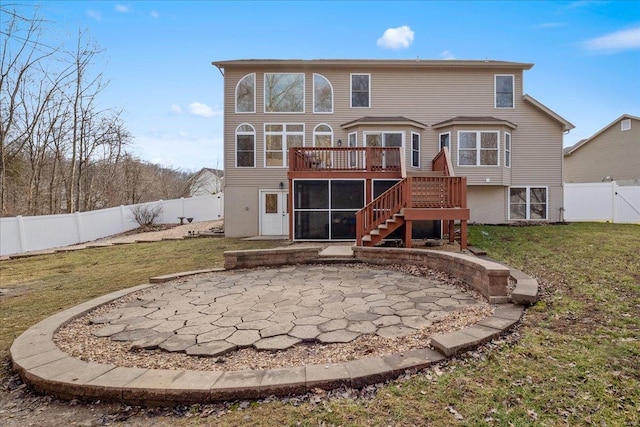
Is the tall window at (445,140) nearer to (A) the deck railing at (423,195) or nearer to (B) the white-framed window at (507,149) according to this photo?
(B) the white-framed window at (507,149)

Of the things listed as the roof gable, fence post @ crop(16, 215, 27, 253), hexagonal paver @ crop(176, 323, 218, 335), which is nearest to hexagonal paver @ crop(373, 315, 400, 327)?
hexagonal paver @ crop(176, 323, 218, 335)

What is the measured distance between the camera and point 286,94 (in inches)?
550

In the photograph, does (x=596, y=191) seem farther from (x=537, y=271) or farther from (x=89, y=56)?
(x=89, y=56)

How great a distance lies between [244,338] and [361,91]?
1307cm

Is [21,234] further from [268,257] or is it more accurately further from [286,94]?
[286,94]

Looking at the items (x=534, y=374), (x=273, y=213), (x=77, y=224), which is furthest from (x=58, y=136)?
(x=534, y=374)

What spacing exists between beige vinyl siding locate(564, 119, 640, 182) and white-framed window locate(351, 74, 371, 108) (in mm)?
17572

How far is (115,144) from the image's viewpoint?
2059 cm

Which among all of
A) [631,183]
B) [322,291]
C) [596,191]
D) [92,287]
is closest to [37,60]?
[92,287]

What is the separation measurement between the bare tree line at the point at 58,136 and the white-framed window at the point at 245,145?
26.7 feet

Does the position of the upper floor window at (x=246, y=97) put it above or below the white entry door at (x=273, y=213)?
above

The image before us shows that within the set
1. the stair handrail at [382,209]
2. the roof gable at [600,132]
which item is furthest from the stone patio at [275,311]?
the roof gable at [600,132]

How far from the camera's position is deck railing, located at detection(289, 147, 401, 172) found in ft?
35.1

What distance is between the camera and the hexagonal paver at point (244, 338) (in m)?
3.17
